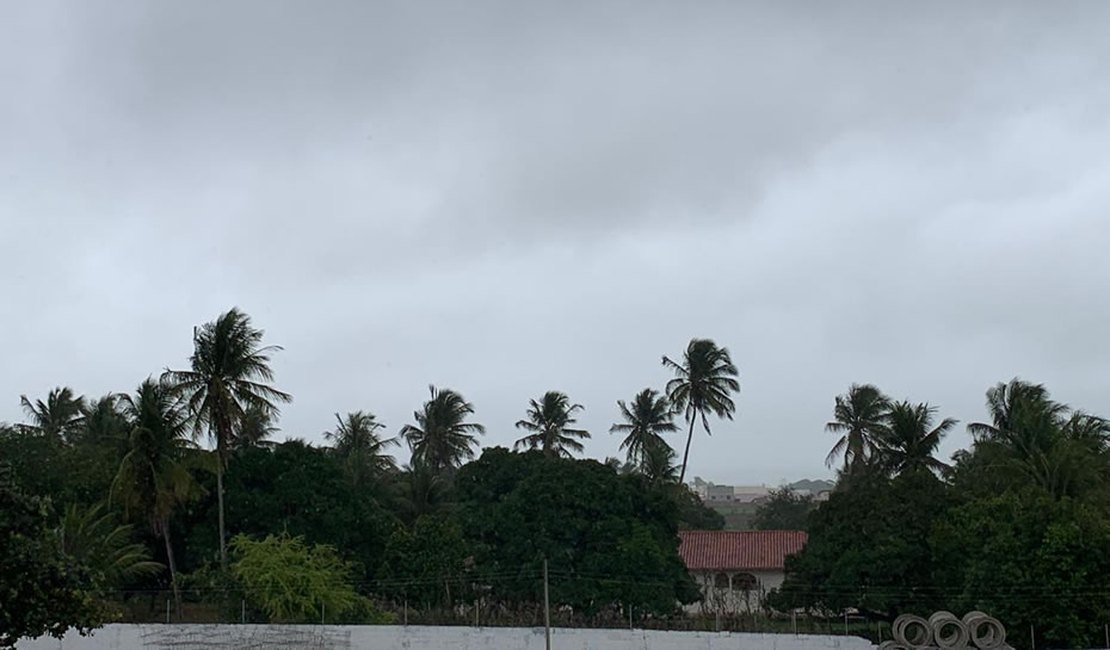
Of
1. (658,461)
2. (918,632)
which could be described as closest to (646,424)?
(658,461)

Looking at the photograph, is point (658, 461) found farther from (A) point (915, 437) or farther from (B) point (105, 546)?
(B) point (105, 546)

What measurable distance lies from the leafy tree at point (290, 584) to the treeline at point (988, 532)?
13.6m

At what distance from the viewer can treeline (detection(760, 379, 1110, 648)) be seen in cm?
3206

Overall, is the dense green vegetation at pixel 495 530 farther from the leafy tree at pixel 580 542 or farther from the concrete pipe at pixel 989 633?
the concrete pipe at pixel 989 633

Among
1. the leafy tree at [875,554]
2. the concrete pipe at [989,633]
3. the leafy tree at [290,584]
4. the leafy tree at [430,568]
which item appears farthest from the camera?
the leafy tree at [430,568]

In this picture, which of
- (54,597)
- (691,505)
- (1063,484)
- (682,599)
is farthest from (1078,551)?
(691,505)

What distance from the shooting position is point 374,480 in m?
51.5

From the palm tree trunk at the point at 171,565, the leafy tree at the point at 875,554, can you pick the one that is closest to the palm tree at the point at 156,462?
the palm tree trunk at the point at 171,565

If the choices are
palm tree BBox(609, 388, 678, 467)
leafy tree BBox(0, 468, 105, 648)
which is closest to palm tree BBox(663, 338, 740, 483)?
palm tree BBox(609, 388, 678, 467)

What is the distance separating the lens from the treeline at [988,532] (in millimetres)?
32062

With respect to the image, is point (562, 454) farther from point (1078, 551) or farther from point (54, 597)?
point (54, 597)

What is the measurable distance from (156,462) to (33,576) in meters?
22.5

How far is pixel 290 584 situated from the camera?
115 feet

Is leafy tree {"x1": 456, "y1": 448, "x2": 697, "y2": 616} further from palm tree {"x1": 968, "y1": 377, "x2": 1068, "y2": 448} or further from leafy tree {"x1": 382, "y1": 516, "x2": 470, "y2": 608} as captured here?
palm tree {"x1": 968, "y1": 377, "x2": 1068, "y2": 448}
